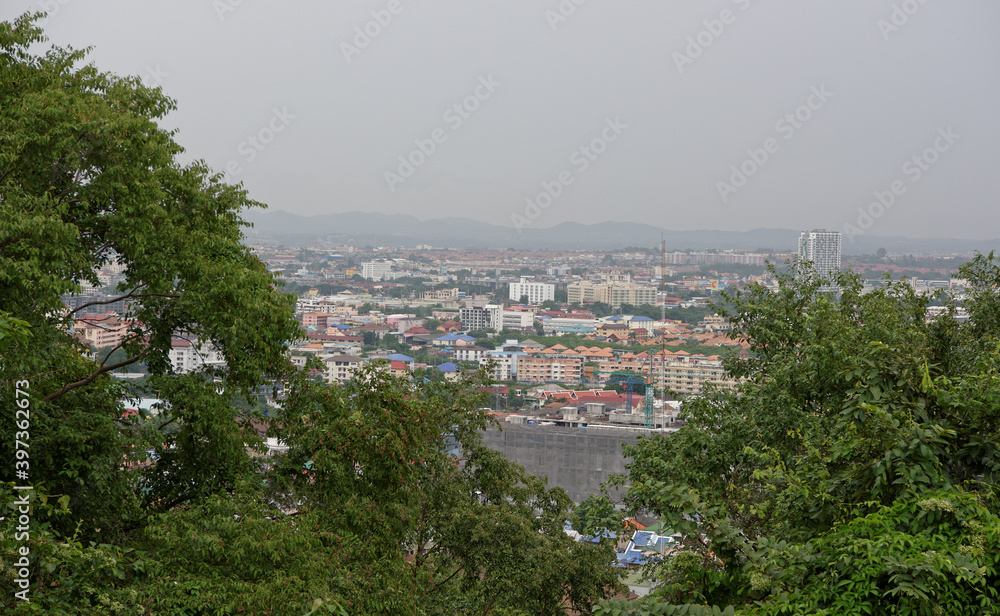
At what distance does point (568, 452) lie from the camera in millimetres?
25578

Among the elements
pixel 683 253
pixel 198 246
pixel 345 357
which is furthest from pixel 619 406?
pixel 683 253

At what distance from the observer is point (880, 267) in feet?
199

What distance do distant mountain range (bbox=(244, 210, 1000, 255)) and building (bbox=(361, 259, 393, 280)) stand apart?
70.9ft

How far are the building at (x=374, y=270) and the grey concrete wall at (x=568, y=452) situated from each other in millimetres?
60326

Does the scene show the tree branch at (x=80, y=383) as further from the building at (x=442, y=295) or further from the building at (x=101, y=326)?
the building at (x=442, y=295)

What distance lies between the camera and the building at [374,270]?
8550 cm

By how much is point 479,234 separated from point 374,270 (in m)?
58.5

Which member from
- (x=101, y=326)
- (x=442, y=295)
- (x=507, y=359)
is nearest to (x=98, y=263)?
(x=101, y=326)

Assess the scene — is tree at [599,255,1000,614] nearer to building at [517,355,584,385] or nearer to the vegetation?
the vegetation

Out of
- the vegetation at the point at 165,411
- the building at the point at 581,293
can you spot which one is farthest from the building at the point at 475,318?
the vegetation at the point at 165,411

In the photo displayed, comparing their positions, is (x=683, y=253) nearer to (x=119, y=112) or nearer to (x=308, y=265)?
(x=308, y=265)

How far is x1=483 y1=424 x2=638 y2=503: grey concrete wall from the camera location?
81.6ft

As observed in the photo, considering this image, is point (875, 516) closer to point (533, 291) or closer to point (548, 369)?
point (548, 369)

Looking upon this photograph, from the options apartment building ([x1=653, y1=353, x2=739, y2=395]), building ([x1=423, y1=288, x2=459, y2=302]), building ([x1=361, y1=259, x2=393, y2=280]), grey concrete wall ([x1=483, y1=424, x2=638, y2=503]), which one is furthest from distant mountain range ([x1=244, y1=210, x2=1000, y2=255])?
grey concrete wall ([x1=483, y1=424, x2=638, y2=503])
